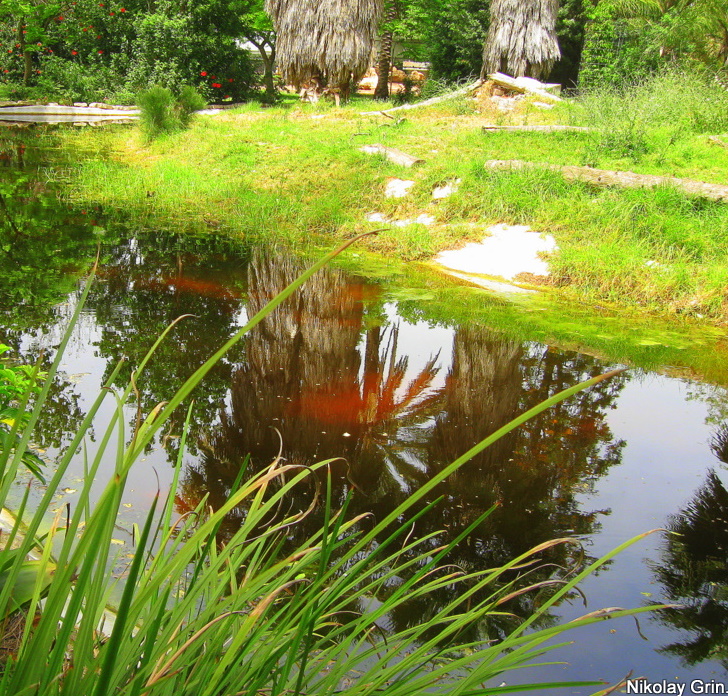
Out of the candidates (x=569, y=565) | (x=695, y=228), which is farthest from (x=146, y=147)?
(x=569, y=565)

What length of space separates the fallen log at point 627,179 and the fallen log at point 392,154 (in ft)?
4.54

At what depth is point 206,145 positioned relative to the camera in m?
13.4

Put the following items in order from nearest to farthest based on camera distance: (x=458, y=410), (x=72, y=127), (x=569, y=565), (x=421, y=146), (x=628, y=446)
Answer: (x=569, y=565)
(x=628, y=446)
(x=458, y=410)
(x=421, y=146)
(x=72, y=127)

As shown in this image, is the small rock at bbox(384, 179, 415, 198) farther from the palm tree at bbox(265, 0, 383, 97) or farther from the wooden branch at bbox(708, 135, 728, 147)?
the palm tree at bbox(265, 0, 383, 97)

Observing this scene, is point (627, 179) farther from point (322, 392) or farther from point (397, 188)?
point (322, 392)

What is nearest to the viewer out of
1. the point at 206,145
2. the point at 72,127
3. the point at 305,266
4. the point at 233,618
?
the point at 233,618

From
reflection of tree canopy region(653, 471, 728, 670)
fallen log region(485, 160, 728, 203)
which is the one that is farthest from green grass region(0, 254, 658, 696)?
fallen log region(485, 160, 728, 203)

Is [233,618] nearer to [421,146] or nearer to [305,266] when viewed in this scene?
[305,266]

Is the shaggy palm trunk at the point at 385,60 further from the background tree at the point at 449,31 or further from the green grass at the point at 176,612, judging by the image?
the green grass at the point at 176,612

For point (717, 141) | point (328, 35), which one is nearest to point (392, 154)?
point (717, 141)

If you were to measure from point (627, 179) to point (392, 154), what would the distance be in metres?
3.76

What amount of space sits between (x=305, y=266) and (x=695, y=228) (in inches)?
168

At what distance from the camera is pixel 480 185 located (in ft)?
31.1

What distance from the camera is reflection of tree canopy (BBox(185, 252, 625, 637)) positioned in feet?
11.5
